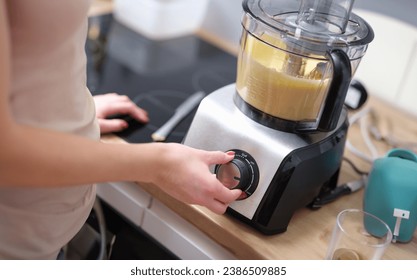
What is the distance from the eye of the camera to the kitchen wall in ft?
3.85

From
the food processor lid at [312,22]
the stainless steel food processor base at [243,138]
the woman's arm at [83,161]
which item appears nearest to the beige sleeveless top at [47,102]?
the woman's arm at [83,161]

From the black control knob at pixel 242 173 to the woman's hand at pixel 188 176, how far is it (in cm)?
4

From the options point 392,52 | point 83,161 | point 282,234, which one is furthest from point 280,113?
point 392,52

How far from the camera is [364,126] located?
3.76ft

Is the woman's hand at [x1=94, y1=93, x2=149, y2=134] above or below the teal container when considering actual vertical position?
below

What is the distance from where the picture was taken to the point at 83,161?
22.9 inches

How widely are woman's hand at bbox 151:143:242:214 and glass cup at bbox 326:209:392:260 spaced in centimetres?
18

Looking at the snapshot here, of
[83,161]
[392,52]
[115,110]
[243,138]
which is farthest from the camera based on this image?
[392,52]

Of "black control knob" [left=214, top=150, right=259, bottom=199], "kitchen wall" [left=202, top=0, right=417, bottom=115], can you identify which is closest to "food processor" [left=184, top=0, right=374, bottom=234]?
"black control knob" [left=214, top=150, right=259, bottom=199]

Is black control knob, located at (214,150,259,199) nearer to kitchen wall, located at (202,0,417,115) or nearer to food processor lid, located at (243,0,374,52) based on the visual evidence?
food processor lid, located at (243,0,374,52)

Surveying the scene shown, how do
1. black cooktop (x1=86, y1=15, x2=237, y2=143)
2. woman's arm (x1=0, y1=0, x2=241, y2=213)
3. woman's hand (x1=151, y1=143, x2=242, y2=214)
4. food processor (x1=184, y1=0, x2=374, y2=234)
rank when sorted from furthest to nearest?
1. black cooktop (x1=86, y1=15, x2=237, y2=143)
2. food processor (x1=184, y1=0, x2=374, y2=234)
3. woman's hand (x1=151, y1=143, x2=242, y2=214)
4. woman's arm (x1=0, y1=0, x2=241, y2=213)

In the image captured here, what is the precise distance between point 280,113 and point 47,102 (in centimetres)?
35

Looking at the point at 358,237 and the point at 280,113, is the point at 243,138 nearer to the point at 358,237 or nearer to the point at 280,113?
the point at 280,113

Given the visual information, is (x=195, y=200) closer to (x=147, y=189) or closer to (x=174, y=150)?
(x=174, y=150)
